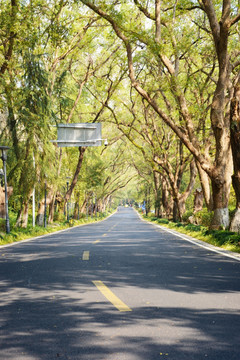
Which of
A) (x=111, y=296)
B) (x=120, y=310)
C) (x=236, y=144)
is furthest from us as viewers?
(x=236, y=144)

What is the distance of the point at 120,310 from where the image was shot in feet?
17.0

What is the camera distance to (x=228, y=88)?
60.0ft

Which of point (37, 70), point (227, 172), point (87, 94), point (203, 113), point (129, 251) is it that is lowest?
point (129, 251)

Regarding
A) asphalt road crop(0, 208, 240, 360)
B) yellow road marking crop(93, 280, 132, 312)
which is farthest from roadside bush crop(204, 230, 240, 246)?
yellow road marking crop(93, 280, 132, 312)

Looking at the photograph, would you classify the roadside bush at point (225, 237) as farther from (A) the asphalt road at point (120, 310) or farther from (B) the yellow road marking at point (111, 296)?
(B) the yellow road marking at point (111, 296)

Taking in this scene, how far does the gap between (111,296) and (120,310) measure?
2.57 feet

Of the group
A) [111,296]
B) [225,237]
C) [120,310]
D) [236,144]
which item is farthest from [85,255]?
[236,144]

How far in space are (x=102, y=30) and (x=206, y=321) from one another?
23.7 meters

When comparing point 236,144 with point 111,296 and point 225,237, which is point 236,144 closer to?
point 225,237

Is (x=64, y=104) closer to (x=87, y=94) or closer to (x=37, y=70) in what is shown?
(x=87, y=94)

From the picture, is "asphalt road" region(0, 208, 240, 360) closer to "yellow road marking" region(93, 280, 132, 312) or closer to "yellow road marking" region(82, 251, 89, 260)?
"yellow road marking" region(93, 280, 132, 312)

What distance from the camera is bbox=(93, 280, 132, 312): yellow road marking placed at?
5336 mm

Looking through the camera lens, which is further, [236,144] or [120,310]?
[236,144]

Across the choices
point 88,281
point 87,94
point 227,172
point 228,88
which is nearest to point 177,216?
point 87,94
